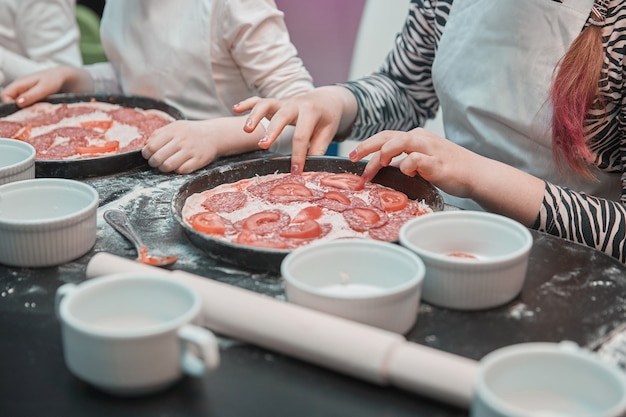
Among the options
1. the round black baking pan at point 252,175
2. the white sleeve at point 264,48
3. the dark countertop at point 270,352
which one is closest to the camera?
the dark countertop at point 270,352

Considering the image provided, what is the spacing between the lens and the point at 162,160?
5.68ft

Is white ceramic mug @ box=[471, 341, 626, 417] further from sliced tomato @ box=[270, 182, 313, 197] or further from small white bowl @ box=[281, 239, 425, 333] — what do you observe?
sliced tomato @ box=[270, 182, 313, 197]

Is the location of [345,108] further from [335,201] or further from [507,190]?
[507,190]

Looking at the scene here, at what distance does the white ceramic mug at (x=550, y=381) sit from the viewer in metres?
0.81

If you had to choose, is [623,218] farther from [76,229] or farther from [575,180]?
[76,229]

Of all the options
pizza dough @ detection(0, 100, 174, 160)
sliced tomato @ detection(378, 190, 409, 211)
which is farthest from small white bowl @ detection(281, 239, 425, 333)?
pizza dough @ detection(0, 100, 174, 160)

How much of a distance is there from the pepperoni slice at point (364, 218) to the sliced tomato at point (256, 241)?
0.16 meters

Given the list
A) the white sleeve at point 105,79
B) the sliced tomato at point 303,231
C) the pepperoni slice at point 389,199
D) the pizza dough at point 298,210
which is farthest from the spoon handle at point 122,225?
the white sleeve at point 105,79

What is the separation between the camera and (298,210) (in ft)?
4.85

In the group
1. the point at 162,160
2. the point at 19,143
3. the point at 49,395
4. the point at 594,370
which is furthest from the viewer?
the point at 162,160

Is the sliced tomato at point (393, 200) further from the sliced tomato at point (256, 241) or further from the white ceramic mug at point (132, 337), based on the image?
the white ceramic mug at point (132, 337)

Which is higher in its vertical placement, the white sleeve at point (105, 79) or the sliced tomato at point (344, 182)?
the sliced tomato at point (344, 182)

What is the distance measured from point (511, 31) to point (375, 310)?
892mm

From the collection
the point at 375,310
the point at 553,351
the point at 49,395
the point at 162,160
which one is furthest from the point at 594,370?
the point at 162,160
